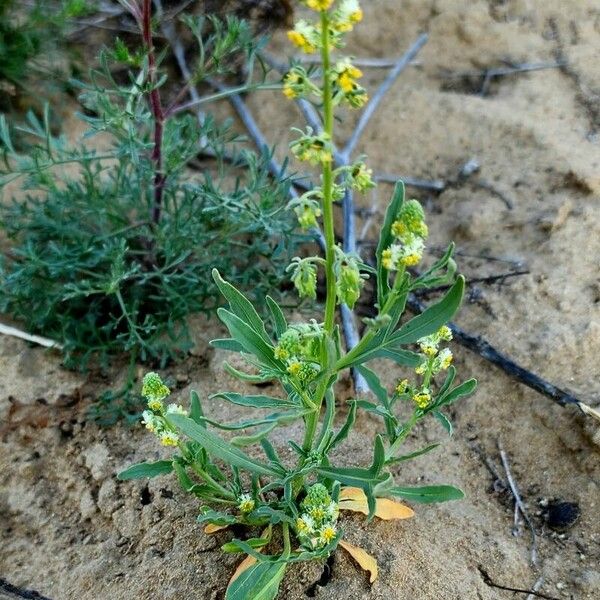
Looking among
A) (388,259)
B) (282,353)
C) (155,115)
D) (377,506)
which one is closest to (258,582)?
(377,506)

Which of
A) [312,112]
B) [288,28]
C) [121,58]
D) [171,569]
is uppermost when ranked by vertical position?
[121,58]

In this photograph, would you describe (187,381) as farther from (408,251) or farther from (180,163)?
(408,251)

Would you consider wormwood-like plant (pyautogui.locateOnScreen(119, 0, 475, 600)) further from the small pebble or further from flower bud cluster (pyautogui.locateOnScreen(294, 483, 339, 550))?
the small pebble

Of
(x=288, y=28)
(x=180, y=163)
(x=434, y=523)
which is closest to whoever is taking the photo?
(x=434, y=523)

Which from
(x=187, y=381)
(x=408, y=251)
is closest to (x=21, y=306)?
(x=187, y=381)

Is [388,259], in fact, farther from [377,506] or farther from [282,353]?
[377,506]

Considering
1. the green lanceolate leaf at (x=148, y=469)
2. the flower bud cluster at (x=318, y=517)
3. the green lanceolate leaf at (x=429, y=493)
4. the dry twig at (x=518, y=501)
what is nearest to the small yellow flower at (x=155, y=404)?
the green lanceolate leaf at (x=148, y=469)

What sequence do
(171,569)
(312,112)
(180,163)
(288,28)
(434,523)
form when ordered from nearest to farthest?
(171,569), (434,523), (180,163), (312,112), (288,28)

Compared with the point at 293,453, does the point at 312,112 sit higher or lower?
higher
